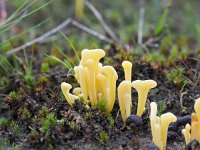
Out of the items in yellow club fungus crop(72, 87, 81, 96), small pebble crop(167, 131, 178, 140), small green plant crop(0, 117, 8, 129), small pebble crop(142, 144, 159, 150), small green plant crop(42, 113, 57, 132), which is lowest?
small pebble crop(167, 131, 178, 140)

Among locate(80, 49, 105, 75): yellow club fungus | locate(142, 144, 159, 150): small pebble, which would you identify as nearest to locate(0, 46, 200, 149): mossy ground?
locate(142, 144, 159, 150): small pebble

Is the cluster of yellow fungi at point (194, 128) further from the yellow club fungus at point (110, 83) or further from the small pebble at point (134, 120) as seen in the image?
the yellow club fungus at point (110, 83)

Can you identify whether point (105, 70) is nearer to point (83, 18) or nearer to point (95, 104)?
point (95, 104)

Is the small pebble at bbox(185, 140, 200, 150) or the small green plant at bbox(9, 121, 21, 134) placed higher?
the small green plant at bbox(9, 121, 21, 134)

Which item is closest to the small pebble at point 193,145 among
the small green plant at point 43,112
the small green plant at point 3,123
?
the small green plant at point 43,112

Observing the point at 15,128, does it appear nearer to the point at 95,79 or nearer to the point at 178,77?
the point at 95,79

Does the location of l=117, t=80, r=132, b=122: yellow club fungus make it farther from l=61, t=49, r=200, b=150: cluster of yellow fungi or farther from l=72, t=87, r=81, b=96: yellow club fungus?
l=72, t=87, r=81, b=96: yellow club fungus

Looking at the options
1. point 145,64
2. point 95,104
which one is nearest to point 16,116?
point 95,104

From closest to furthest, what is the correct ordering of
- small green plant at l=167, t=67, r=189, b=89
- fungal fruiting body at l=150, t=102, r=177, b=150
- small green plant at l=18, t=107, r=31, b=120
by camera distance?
fungal fruiting body at l=150, t=102, r=177, b=150 → small green plant at l=18, t=107, r=31, b=120 → small green plant at l=167, t=67, r=189, b=89
